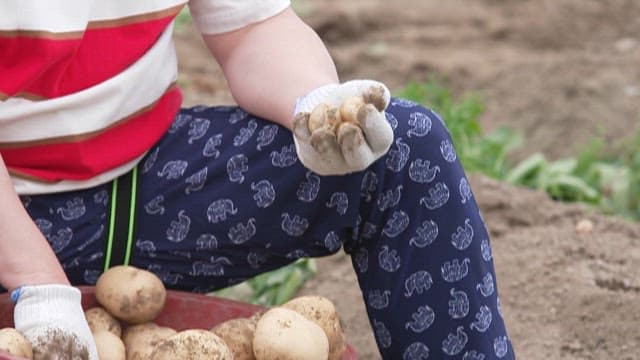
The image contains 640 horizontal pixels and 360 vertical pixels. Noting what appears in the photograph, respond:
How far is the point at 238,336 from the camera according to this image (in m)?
1.74

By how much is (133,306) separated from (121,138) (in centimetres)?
27

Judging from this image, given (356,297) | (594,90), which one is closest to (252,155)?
(356,297)

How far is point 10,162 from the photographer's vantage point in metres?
1.92

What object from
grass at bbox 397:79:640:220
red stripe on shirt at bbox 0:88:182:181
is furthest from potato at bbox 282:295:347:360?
grass at bbox 397:79:640:220

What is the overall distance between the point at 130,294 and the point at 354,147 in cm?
38

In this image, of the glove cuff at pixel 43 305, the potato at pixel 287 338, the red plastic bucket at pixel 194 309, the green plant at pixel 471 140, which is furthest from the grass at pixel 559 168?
the glove cuff at pixel 43 305

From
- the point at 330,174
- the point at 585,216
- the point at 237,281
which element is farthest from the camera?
the point at 585,216

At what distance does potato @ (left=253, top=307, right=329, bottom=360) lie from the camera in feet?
5.50

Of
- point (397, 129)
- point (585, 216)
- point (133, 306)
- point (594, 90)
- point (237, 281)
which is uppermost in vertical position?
point (397, 129)

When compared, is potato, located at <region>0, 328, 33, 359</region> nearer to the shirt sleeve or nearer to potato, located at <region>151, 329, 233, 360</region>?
potato, located at <region>151, 329, 233, 360</region>

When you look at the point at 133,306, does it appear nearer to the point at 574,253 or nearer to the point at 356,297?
the point at 356,297

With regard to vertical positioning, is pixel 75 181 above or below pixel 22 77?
below

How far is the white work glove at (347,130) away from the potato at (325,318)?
0.18m

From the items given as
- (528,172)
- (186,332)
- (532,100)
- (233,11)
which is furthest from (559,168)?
(186,332)
